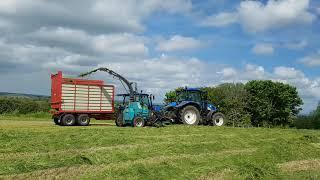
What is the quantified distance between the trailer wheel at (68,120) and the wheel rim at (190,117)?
611cm

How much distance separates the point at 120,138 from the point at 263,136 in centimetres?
665

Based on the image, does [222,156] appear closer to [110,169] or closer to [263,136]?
[110,169]

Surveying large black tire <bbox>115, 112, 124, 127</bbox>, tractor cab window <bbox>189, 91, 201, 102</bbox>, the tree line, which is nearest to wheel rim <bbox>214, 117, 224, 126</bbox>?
tractor cab window <bbox>189, 91, 201, 102</bbox>

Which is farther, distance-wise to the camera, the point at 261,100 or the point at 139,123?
the point at 261,100

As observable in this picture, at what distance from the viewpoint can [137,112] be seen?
24344 mm

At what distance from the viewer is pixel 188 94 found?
26875 millimetres

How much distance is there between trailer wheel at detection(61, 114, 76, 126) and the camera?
2467 cm

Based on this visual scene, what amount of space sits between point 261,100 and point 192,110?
2352 cm

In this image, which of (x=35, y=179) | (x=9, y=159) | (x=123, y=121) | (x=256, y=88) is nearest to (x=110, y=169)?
(x=35, y=179)

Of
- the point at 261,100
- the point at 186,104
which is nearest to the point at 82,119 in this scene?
the point at 186,104

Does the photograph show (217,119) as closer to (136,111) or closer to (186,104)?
(186,104)

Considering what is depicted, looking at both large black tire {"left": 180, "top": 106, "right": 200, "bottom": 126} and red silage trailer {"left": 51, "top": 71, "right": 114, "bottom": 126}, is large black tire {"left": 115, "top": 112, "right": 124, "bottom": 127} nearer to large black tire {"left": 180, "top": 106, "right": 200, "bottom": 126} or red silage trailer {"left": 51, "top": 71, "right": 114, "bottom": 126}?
red silage trailer {"left": 51, "top": 71, "right": 114, "bottom": 126}

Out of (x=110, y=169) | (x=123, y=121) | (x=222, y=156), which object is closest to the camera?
(x=110, y=169)

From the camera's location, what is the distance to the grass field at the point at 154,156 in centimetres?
1067
